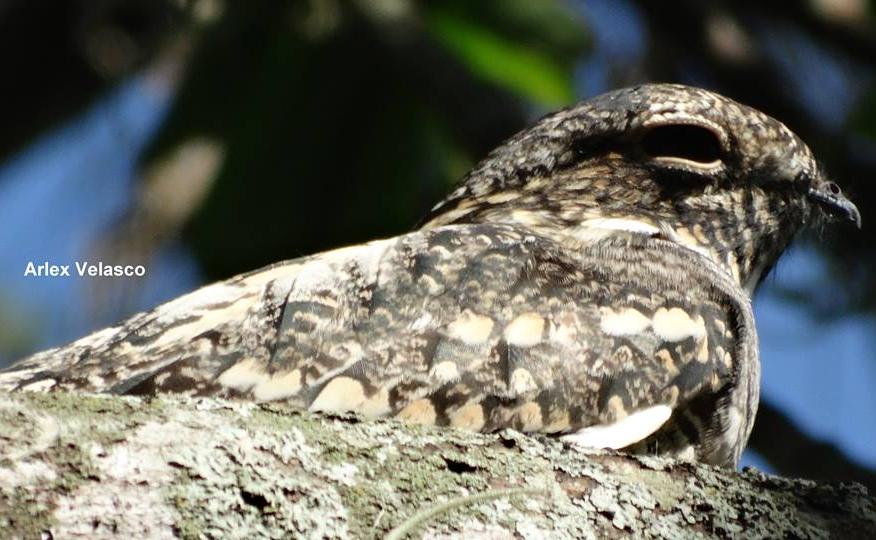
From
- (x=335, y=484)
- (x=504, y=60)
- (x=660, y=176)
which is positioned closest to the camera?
(x=335, y=484)

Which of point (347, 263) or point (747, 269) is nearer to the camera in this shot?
point (347, 263)

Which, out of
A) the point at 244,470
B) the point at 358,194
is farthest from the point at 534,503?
the point at 358,194

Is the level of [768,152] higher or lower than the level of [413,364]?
higher

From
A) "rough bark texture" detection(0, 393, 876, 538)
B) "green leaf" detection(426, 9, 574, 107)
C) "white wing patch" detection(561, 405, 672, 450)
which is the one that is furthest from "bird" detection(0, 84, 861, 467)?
"green leaf" detection(426, 9, 574, 107)

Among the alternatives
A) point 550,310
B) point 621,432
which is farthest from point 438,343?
point 621,432

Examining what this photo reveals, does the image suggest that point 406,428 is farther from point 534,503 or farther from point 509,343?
point 509,343

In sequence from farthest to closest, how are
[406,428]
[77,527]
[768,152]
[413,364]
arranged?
1. [768,152]
2. [413,364]
3. [406,428]
4. [77,527]

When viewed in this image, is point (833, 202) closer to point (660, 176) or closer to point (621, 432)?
point (660, 176)

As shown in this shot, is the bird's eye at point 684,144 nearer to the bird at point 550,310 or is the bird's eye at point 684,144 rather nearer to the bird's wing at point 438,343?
the bird at point 550,310
